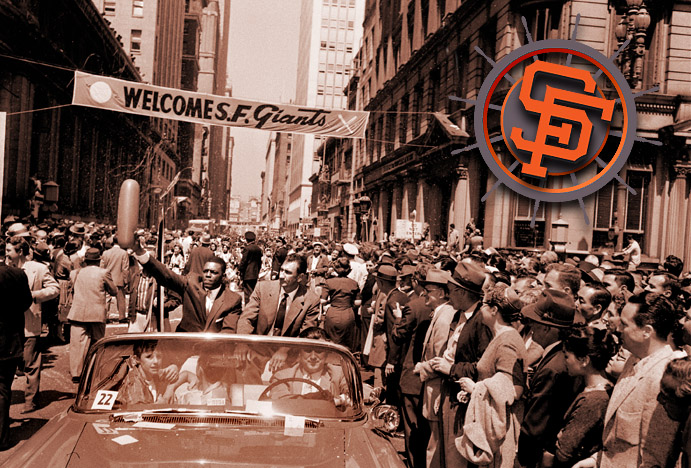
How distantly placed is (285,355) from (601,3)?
19034mm

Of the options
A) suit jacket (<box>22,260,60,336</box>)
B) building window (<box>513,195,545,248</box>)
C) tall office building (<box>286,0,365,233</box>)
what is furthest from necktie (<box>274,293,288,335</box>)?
tall office building (<box>286,0,365,233</box>)

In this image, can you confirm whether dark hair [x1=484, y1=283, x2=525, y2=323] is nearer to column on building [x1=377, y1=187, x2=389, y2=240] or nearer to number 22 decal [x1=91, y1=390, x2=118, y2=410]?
number 22 decal [x1=91, y1=390, x2=118, y2=410]

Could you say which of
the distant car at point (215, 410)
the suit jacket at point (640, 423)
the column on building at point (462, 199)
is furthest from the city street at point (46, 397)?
the column on building at point (462, 199)

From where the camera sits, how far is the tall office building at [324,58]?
10344 centimetres

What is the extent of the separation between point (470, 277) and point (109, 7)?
2873 inches

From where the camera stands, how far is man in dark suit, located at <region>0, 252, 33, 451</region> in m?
6.04

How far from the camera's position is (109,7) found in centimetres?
6794

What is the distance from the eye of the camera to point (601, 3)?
19.3m

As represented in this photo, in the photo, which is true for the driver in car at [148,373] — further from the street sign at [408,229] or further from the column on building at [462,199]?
the column on building at [462,199]

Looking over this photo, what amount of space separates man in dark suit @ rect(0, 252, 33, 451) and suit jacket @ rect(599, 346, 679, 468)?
5.40 m

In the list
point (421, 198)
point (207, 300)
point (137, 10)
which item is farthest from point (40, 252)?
point (137, 10)

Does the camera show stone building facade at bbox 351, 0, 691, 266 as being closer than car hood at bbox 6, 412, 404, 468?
No

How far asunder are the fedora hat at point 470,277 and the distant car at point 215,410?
1.22m

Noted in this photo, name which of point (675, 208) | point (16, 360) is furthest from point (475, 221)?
point (16, 360)
